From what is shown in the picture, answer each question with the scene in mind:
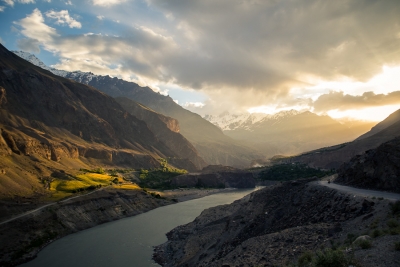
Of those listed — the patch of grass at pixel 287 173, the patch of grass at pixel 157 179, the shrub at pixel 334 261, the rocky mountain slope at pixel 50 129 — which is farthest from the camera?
the patch of grass at pixel 287 173

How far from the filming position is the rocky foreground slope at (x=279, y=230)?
22.2 meters

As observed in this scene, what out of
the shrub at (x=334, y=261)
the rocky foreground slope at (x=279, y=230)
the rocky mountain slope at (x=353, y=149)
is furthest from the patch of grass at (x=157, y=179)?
the shrub at (x=334, y=261)

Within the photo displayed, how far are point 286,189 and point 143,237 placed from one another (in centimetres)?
2953

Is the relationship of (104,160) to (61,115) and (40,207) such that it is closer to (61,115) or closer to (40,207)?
(61,115)

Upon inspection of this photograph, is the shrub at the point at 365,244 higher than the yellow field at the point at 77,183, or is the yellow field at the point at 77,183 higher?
the shrub at the point at 365,244

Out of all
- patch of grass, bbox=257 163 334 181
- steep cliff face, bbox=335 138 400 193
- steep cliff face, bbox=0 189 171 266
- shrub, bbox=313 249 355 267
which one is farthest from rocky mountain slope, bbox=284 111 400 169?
shrub, bbox=313 249 355 267

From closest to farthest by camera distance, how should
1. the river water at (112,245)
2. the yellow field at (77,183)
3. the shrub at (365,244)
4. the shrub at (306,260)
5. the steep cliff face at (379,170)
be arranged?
the shrub at (365,244) → the shrub at (306,260) → the steep cliff face at (379,170) → the river water at (112,245) → the yellow field at (77,183)

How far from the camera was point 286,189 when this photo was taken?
40.6m

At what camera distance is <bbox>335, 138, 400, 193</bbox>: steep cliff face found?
101 feet

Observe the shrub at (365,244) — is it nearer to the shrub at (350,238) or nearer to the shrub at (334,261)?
the shrub at (350,238)

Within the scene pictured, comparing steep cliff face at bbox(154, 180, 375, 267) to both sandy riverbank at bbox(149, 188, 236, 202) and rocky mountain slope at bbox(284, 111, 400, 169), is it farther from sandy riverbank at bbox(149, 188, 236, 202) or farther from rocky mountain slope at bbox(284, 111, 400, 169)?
rocky mountain slope at bbox(284, 111, 400, 169)

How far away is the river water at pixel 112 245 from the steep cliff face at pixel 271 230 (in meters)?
3.94

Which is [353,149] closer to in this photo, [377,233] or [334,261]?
[377,233]

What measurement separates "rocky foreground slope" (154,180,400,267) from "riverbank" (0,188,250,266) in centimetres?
2216
